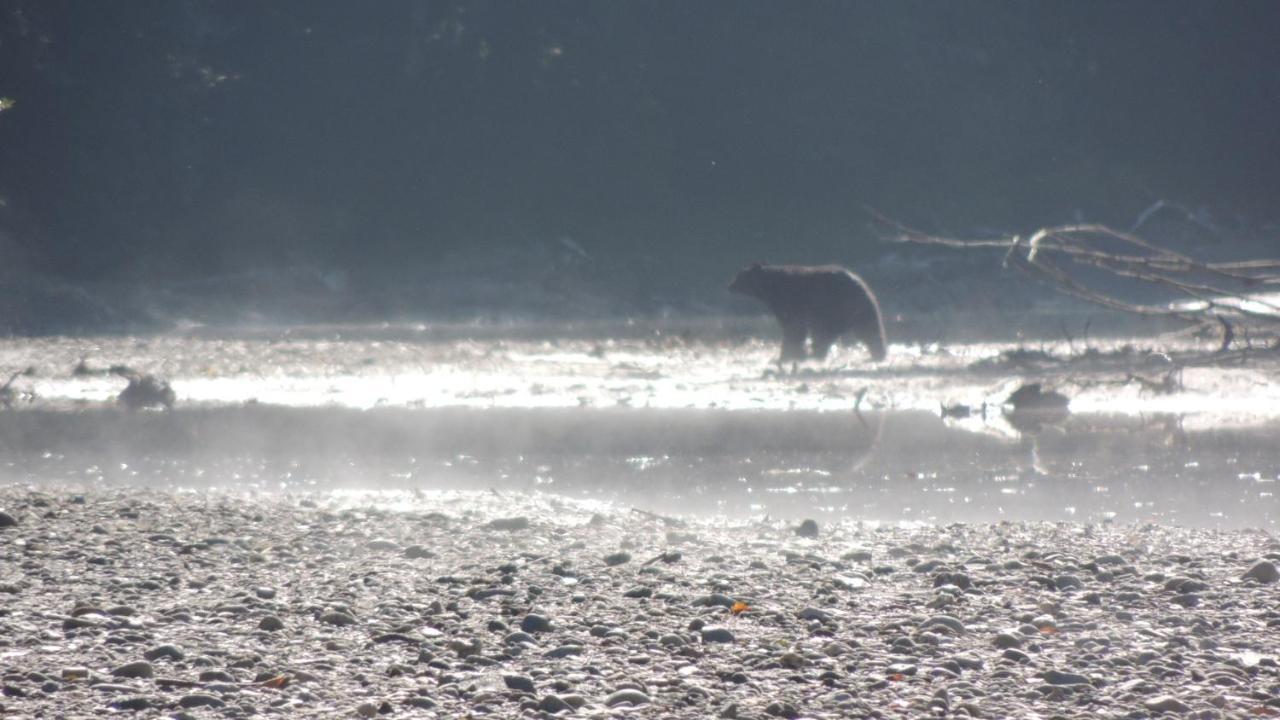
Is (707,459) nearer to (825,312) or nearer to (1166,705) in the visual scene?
(1166,705)

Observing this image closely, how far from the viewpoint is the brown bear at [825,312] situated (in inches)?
656

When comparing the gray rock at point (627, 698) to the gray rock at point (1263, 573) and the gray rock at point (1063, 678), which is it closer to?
the gray rock at point (1063, 678)

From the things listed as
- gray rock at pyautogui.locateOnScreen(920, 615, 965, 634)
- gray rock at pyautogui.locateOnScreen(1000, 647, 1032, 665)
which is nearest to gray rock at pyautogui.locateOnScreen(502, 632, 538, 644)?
gray rock at pyautogui.locateOnScreen(920, 615, 965, 634)

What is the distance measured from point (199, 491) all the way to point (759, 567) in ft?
13.1

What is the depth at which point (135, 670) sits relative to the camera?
12.0ft

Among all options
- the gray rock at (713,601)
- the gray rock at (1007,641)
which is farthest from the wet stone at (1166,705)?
the gray rock at (713,601)

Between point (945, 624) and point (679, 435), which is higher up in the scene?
point (679, 435)

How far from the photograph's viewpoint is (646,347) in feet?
57.5

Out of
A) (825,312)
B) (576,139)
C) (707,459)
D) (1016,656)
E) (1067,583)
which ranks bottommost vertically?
(1016,656)

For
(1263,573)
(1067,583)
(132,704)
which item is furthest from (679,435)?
(132,704)

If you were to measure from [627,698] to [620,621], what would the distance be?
2.59ft

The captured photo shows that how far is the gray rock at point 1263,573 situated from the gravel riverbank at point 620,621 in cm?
1

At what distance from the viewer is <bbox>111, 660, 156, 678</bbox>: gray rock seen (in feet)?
11.9

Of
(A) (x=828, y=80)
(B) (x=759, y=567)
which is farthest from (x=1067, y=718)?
(A) (x=828, y=80)
